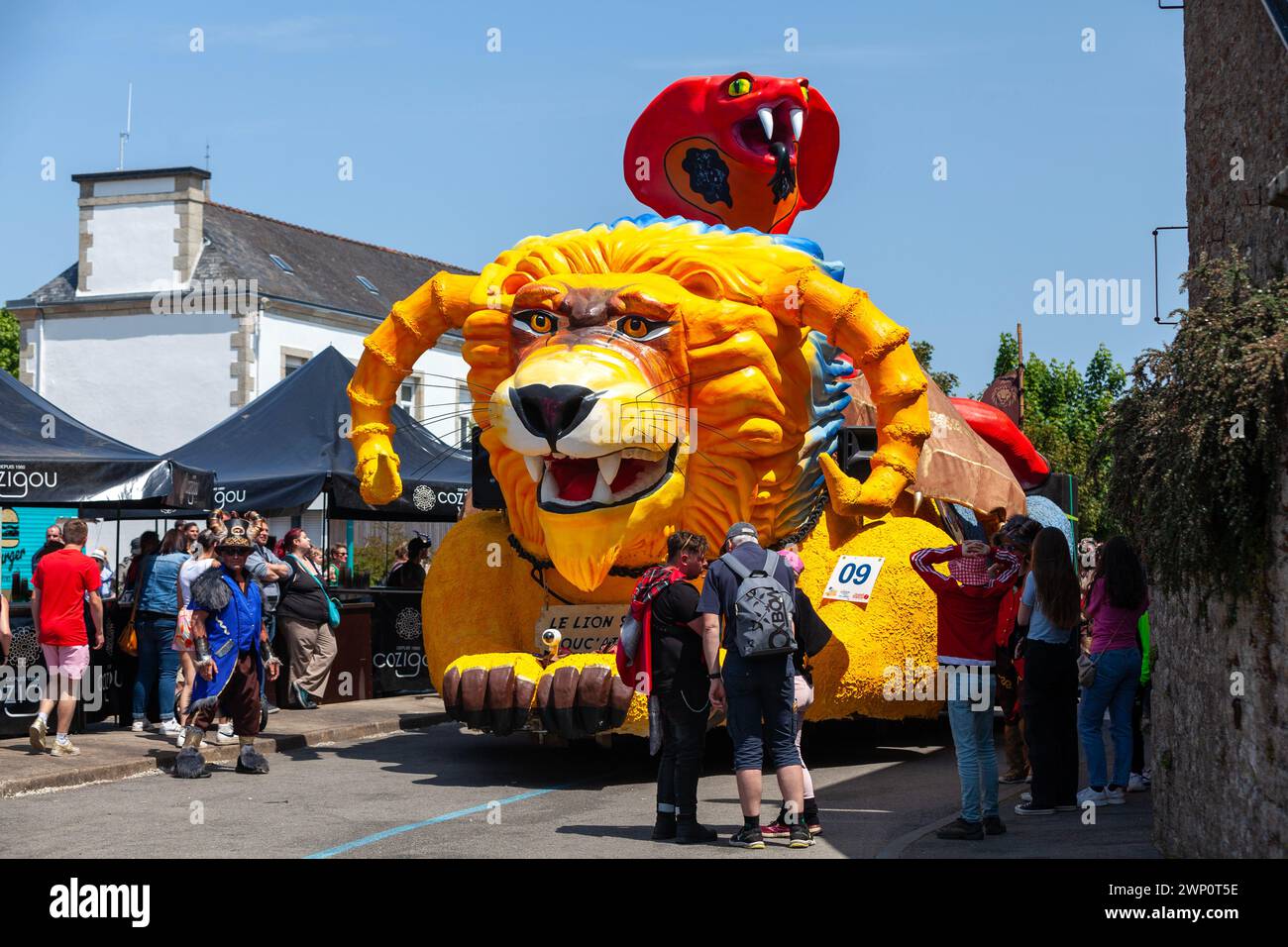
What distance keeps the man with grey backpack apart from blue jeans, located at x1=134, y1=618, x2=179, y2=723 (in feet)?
20.8

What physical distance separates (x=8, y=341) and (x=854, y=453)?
37.7 meters

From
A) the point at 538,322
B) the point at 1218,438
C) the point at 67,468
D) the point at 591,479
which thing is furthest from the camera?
the point at 67,468

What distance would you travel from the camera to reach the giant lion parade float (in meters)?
9.82

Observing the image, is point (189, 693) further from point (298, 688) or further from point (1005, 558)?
point (1005, 558)

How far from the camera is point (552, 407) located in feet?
31.2

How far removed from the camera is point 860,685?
10.5 meters

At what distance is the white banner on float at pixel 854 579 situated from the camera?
10.7 m

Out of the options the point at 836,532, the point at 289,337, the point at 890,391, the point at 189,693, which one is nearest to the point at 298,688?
the point at 189,693

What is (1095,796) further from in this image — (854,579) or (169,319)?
(169,319)

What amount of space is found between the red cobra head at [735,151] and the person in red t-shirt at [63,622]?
525 centimetres

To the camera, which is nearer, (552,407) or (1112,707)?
(1112,707)

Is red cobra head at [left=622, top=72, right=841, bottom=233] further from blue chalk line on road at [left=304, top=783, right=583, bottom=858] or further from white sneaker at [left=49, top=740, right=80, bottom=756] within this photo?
white sneaker at [left=49, top=740, right=80, bottom=756]

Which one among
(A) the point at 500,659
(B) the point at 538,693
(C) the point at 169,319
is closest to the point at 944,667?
(B) the point at 538,693
